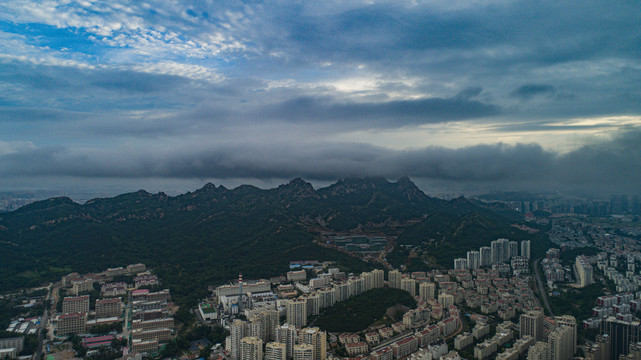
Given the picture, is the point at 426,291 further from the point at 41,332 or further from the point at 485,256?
the point at 41,332

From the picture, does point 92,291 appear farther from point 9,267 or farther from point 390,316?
point 390,316

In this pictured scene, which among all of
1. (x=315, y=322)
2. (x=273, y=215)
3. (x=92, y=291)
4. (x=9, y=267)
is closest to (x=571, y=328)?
(x=315, y=322)

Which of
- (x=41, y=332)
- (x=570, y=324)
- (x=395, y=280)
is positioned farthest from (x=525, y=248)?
(x=41, y=332)

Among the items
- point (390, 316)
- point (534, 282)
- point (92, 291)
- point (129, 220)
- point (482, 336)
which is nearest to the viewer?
point (482, 336)

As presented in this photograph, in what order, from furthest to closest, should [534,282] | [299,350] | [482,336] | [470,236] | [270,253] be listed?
1. [470,236]
2. [270,253]
3. [534,282]
4. [482,336]
5. [299,350]

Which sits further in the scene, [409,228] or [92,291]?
[409,228]

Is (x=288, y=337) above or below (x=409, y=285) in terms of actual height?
above

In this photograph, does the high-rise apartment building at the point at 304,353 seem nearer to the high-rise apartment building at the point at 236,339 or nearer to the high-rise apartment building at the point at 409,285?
the high-rise apartment building at the point at 236,339
